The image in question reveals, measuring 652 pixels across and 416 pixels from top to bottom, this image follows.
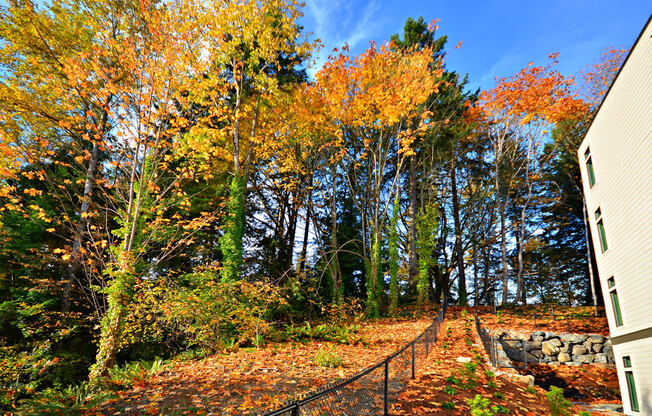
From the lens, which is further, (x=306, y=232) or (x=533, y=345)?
(x=306, y=232)

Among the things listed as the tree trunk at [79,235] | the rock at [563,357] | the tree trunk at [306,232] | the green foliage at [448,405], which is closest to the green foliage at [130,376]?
the tree trunk at [79,235]

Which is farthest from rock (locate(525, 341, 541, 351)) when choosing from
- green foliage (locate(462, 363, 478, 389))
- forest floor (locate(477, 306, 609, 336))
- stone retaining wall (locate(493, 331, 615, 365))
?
green foliage (locate(462, 363, 478, 389))

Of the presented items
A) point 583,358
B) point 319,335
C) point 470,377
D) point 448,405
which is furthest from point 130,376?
point 583,358

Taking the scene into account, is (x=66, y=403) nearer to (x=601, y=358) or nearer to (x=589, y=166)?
(x=601, y=358)

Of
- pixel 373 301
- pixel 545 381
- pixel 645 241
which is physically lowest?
pixel 545 381

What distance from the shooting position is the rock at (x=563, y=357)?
45.3 ft

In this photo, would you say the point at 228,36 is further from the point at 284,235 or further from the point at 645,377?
the point at 645,377

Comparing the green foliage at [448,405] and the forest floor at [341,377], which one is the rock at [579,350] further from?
the green foliage at [448,405]

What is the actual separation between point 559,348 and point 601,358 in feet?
5.33

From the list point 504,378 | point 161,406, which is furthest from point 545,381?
point 161,406

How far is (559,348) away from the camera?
1397 cm

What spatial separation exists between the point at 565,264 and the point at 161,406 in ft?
106

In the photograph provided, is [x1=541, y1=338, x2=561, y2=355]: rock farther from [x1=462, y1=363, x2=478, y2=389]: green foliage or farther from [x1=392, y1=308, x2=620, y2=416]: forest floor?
[x1=462, y1=363, x2=478, y2=389]: green foliage

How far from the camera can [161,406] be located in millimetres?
5230
